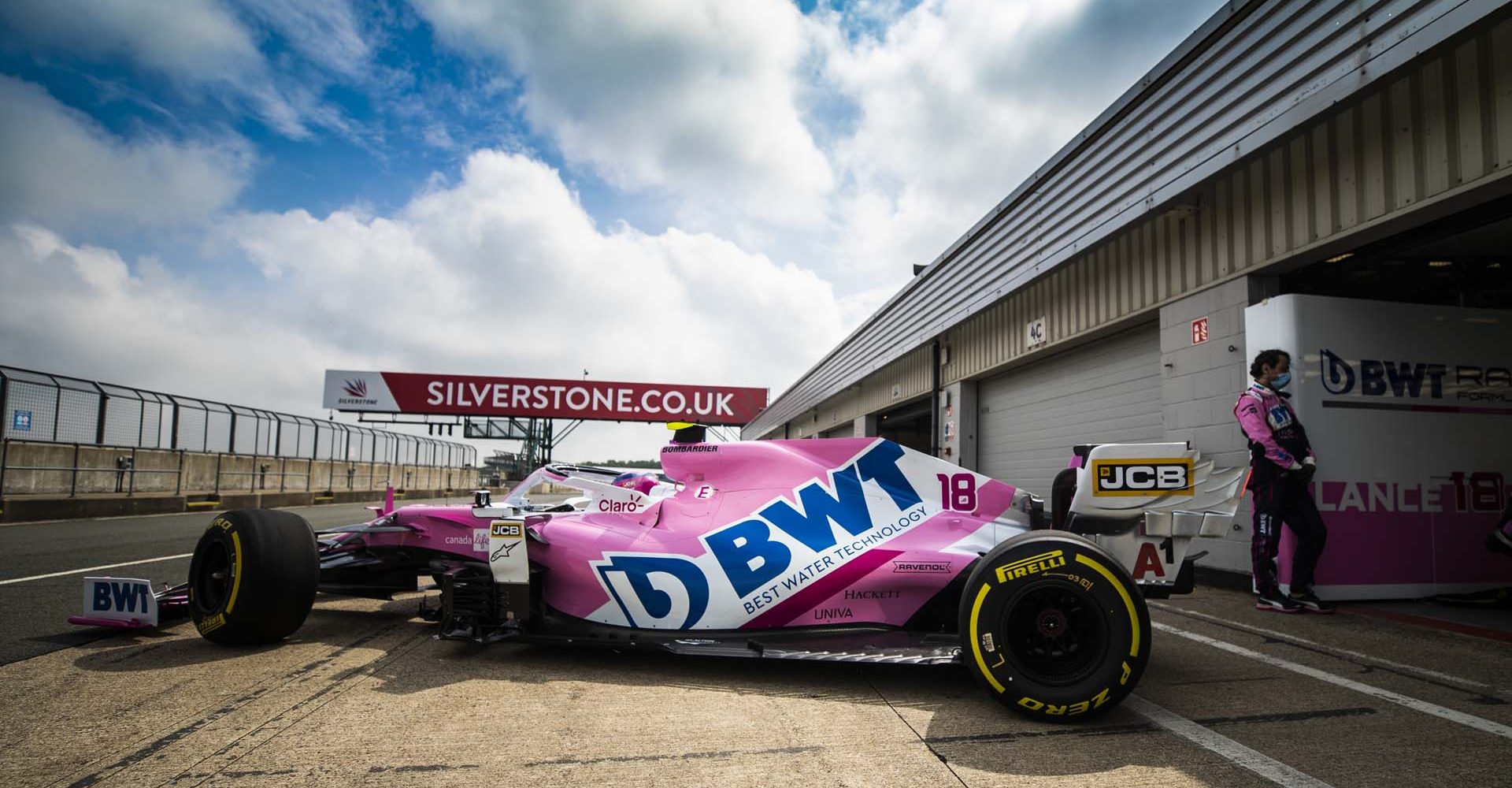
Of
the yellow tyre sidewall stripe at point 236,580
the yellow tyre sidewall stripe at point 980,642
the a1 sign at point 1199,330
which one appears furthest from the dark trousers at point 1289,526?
the yellow tyre sidewall stripe at point 236,580

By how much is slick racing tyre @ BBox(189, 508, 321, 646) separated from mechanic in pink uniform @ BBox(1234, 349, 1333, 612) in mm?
6017

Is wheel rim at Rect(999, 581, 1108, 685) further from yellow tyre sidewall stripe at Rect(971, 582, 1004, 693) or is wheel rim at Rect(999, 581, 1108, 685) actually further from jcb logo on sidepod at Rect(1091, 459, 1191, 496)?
jcb logo on sidepod at Rect(1091, 459, 1191, 496)

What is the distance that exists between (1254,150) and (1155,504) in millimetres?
3775

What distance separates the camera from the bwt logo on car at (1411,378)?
568cm

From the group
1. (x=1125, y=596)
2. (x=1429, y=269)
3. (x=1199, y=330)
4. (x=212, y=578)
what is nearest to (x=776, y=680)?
(x=1125, y=596)

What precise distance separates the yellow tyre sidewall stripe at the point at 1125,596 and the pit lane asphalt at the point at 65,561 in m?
4.74

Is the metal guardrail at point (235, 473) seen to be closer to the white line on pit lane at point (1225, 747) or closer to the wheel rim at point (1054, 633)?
the wheel rim at point (1054, 633)

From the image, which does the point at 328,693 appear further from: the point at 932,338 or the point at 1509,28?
the point at 932,338

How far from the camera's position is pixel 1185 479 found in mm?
3268

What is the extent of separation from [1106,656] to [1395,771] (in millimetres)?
844

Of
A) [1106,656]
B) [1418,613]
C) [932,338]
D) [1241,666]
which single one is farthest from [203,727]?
[932,338]

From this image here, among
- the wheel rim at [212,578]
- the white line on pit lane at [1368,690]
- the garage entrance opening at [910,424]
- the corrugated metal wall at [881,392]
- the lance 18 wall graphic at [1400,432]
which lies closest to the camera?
the white line on pit lane at [1368,690]

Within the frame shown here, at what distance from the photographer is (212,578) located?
394cm

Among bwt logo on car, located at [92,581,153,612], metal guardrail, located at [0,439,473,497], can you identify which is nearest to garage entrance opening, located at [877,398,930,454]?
bwt logo on car, located at [92,581,153,612]
